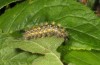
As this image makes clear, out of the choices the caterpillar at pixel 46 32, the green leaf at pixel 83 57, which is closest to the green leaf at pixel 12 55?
the caterpillar at pixel 46 32

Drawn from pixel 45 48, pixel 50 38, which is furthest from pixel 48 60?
pixel 50 38

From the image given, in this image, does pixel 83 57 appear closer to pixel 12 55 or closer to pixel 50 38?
pixel 50 38

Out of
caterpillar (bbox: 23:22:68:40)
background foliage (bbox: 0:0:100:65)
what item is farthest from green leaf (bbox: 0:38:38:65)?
caterpillar (bbox: 23:22:68:40)

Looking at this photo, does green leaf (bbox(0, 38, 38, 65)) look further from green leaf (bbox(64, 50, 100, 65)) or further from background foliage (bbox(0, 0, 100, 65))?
green leaf (bbox(64, 50, 100, 65))

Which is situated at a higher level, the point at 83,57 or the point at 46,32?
the point at 46,32

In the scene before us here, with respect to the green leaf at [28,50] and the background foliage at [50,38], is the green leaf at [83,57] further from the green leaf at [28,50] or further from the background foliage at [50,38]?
the green leaf at [28,50]

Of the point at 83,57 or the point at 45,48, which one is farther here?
the point at 83,57

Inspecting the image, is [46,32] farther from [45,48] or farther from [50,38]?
[45,48]
